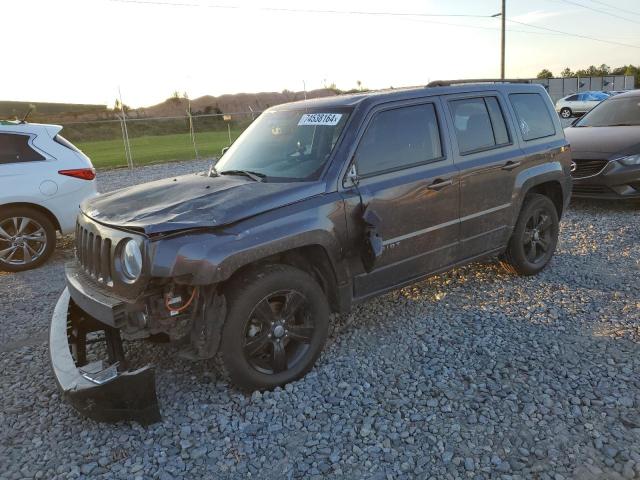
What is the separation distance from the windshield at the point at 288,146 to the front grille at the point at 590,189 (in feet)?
19.1

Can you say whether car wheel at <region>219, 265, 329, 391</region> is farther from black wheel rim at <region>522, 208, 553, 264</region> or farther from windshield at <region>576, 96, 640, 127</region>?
windshield at <region>576, 96, 640, 127</region>

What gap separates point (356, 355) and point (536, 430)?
53.9 inches

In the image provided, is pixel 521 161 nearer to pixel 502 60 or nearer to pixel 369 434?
pixel 369 434

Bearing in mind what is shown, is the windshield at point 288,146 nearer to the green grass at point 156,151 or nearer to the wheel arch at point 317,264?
the wheel arch at point 317,264

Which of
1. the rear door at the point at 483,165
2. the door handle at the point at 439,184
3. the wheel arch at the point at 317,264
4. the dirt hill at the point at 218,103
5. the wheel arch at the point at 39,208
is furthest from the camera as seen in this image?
the dirt hill at the point at 218,103

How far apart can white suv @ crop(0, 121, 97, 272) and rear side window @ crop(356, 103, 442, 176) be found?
15.1ft

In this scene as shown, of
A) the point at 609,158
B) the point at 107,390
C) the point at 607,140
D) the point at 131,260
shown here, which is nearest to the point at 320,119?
the point at 131,260

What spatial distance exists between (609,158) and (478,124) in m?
4.40

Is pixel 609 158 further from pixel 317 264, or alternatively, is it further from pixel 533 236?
pixel 317 264

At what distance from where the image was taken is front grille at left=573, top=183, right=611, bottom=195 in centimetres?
796

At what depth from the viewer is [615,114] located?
30.3 feet

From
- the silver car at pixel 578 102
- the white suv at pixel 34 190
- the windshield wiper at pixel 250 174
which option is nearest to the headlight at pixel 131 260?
the windshield wiper at pixel 250 174

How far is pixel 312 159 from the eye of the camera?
3762 mm

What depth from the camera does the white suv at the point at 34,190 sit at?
6.42 metres
